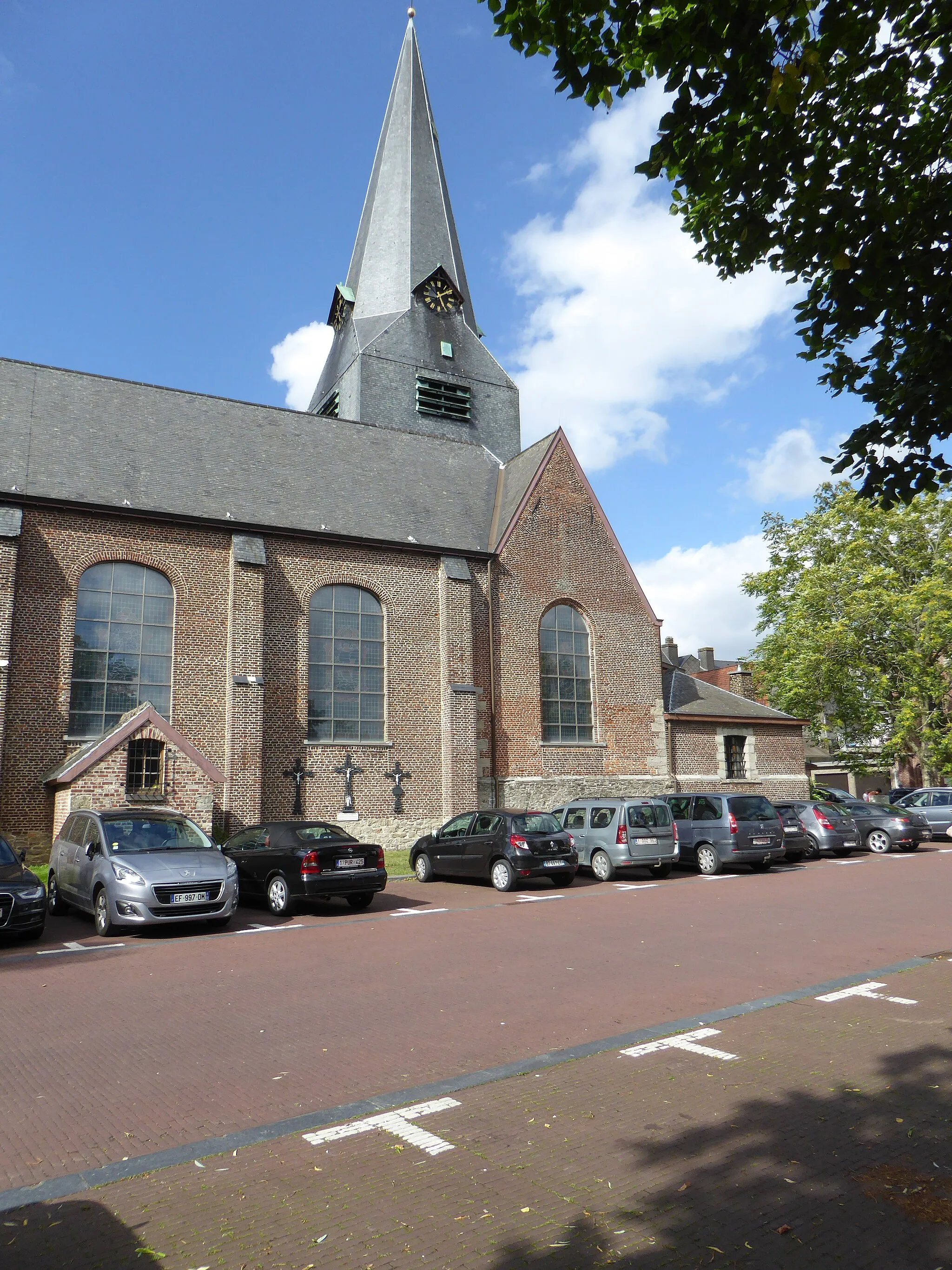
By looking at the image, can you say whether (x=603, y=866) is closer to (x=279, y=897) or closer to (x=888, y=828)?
(x=279, y=897)

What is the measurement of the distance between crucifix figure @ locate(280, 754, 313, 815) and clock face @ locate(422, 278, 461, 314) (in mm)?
17757

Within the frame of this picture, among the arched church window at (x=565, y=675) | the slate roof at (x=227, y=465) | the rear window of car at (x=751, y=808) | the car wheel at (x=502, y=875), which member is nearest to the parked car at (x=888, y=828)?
the rear window of car at (x=751, y=808)

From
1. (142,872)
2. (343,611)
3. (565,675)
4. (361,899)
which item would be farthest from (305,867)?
(565,675)

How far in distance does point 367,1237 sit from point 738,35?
21.3 ft

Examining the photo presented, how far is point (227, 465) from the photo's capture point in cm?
2386

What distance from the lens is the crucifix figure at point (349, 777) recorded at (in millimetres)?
22281

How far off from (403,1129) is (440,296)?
3093cm

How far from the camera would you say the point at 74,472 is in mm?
21078

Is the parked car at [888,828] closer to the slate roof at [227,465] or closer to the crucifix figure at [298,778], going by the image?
the slate roof at [227,465]

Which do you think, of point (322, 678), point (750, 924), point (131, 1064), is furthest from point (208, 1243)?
point (322, 678)

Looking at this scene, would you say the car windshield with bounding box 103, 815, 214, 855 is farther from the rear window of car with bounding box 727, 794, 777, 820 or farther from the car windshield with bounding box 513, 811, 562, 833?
the rear window of car with bounding box 727, 794, 777, 820

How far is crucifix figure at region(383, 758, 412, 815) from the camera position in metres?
23.0

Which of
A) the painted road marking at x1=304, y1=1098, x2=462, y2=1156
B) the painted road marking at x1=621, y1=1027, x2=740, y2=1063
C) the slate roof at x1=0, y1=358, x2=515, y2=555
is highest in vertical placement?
the slate roof at x1=0, y1=358, x2=515, y2=555

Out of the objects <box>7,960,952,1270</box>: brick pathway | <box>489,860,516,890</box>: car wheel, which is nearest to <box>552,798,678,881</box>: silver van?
<box>489,860,516,890</box>: car wheel
